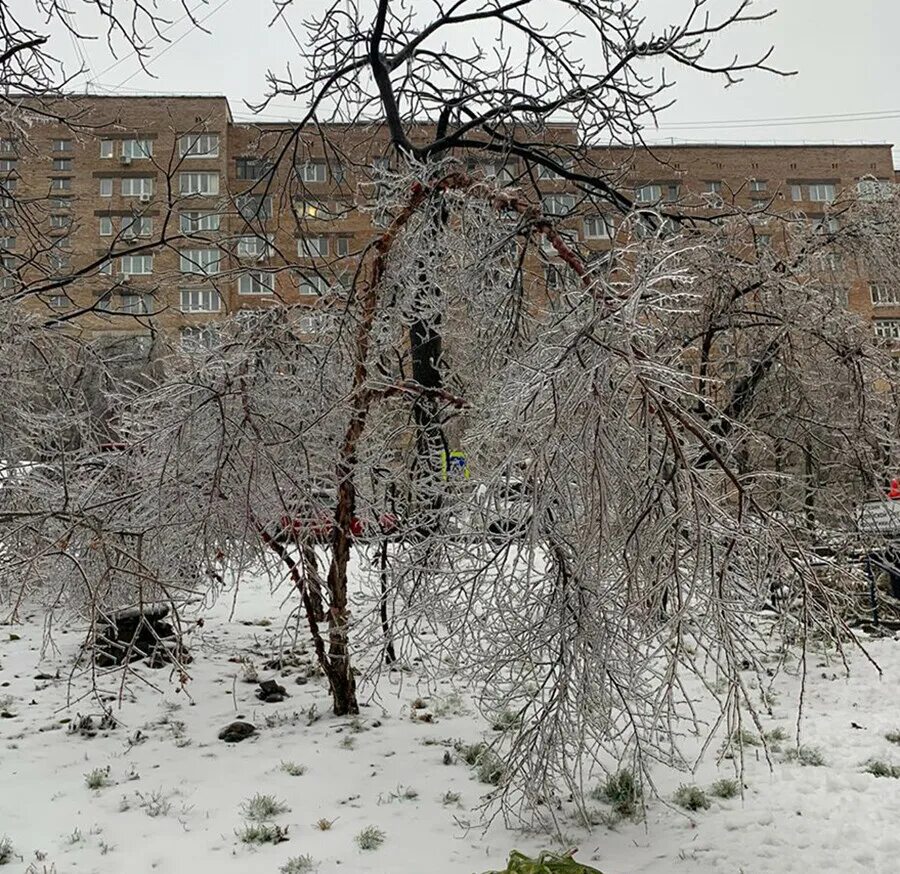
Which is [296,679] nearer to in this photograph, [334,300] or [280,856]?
[280,856]

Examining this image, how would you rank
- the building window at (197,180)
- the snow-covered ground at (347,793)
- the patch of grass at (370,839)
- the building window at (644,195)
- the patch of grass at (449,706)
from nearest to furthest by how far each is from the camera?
1. the snow-covered ground at (347,793)
2. the patch of grass at (370,839)
3. the patch of grass at (449,706)
4. the building window at (644,195)
5. the building window at (197,180)

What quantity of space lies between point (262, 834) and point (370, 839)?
0.54 meters

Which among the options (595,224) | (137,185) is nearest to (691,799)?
(595,224)

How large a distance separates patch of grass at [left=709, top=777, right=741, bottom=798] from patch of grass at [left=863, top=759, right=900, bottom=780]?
877 millimetres

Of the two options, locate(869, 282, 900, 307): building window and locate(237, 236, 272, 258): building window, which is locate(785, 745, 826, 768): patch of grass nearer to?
locate(237, 236, 272, 258): building window

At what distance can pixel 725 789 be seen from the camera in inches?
175

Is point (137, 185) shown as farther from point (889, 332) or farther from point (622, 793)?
point (622, 793)

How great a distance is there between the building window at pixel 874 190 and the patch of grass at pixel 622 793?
6.17 meters

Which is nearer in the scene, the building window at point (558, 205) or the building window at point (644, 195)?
the building window at point (558, 205)

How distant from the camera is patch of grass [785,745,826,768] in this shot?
4887 mm

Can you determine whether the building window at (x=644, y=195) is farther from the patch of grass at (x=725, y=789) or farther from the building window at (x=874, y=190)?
the patch of grass at (x=725, y=789)

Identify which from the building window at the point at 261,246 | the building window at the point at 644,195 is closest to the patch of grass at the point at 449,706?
the building window at the point at 261,246

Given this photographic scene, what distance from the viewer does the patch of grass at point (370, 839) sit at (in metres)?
3.95

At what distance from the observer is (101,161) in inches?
1394
